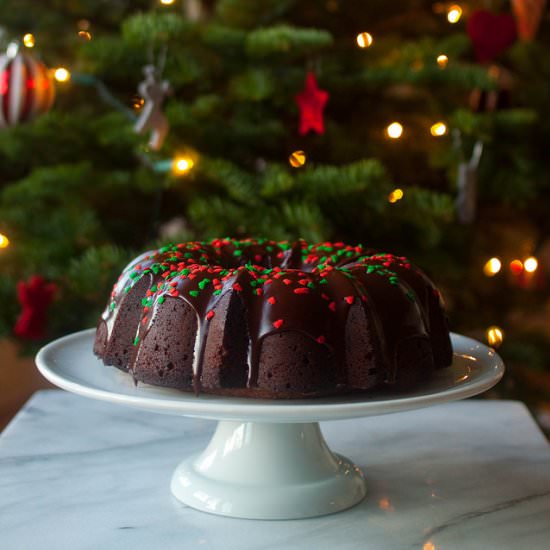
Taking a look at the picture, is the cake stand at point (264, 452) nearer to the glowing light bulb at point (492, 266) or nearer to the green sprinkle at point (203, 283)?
the green sprinkle at point (203, 283)

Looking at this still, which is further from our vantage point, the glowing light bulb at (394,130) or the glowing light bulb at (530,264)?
the glowing light bulb at (530,264)

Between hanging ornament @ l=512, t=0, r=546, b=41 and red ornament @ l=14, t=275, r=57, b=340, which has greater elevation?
hanging ornament @ l=512, t=0, r=546, b=41

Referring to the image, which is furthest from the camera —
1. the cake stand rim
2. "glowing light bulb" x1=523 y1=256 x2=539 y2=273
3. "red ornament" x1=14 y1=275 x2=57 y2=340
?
"glowing light bulb" x1=523 y1=256 x2=539 y2=273

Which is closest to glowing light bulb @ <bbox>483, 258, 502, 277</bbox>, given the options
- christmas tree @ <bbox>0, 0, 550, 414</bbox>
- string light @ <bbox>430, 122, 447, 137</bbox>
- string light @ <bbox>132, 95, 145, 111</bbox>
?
christmas tree @ <bbox>0, 0, 550, 414</bbox>

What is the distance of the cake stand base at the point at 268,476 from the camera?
3.17ft

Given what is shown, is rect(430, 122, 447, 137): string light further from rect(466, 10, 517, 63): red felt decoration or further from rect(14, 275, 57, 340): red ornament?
rect(14, 275, 57, 340): red ornament

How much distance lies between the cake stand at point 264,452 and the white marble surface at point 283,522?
2cm

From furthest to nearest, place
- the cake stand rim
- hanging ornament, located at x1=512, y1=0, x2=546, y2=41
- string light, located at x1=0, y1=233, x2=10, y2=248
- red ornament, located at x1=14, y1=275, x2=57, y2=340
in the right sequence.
Answer: hanging ornament, located at x1=512, y1=0, x2=546, y2=41, string light, located at x1=0, y1=233, x2=10, y2=248, red ornament, located at x1=14, y1=275, x2=57, y2=340, the cake stand rim

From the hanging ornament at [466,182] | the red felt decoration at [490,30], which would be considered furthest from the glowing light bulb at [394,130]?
the red felt decoration at [490,30]

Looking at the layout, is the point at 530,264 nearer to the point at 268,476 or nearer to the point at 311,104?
the point at 311,104

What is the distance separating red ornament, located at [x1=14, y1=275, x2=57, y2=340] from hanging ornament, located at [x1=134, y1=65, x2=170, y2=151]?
0.34m

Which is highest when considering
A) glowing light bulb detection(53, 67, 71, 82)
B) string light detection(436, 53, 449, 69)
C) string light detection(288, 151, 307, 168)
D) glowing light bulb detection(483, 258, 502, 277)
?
glowing light bulb detection(53, 67, 71, 82)

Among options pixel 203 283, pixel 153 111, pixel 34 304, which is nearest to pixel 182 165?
pixel 153 111

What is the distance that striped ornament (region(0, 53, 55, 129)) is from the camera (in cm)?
152
